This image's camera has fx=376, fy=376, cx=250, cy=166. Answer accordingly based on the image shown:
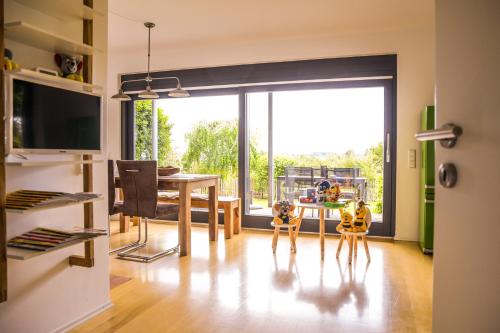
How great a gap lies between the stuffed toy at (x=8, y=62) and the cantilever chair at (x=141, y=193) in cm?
193

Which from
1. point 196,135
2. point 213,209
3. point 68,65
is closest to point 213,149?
point 196,135

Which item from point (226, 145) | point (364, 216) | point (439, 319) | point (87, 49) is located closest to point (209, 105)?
point (226, 145)

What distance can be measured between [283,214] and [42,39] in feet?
8.68

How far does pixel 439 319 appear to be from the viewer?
0.83 m

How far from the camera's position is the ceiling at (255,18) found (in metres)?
3.73

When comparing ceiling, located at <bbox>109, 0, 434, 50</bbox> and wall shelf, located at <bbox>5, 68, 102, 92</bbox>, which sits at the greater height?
ceiling, located at <bbox>109, 0, 434, 50</bbox>

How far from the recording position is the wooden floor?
229cm

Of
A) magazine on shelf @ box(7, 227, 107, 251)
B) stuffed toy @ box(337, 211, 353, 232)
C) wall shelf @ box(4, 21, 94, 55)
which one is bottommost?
stuffed toy @ box(337, 211, 353, 232)

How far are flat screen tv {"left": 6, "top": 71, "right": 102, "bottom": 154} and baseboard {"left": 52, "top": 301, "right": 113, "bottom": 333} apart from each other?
102 centimetres

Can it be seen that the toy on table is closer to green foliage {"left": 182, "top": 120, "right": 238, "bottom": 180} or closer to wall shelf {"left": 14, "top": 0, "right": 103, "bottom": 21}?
green foliage {"left": 182, "top": 120, "right": 238, "bottom": 180}

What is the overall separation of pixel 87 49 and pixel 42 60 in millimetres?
242

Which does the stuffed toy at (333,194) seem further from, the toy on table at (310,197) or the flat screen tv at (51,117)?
the flat screen tv at (51,117)

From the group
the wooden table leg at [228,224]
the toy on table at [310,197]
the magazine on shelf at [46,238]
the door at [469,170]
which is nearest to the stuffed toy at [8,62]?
the magazine on shelf at [46,238]

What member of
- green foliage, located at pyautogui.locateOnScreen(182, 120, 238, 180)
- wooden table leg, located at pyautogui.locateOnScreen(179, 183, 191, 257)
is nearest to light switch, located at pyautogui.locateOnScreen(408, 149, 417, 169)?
green foliage, located at pyautogui.locateOnScreen(182, 120, 238, 180)
